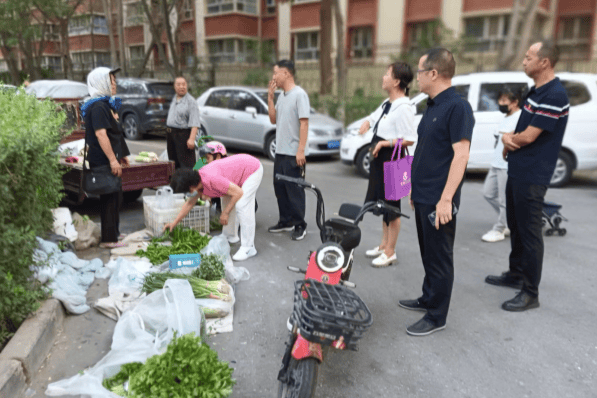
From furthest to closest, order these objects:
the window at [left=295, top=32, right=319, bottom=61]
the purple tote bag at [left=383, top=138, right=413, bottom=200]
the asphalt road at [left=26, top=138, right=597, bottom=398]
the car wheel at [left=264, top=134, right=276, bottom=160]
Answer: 1. the window at [left=295, top=32, right=319, bottom=61]
2. the car wheel at [left=264, top=134, right=276, bottom=160]
3. the purple tote bag at [left=383, top=138, right=413, bottom=200]
4. the asphalt road at [left=26, top=138, right=597, bottom=398]

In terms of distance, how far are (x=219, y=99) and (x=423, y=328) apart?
9.65 metres

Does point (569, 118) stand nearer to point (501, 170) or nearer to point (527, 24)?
point (501, 170)

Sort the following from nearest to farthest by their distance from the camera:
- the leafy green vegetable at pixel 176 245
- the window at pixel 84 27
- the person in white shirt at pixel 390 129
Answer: the person in white shirt at pixel 390 129 → the leafy green vegetable at pixel 176 245 → the window at pixel 84 27

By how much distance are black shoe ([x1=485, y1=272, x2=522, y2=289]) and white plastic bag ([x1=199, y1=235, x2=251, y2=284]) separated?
7.50ft

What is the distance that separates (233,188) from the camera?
4.44 m

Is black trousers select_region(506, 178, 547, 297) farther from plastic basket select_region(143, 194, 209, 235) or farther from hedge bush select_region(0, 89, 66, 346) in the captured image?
hedge bush select_region(0, 89, 66, 346)

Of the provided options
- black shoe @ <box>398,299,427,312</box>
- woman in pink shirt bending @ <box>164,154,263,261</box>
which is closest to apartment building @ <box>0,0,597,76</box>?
woman in pink shirt bending @ <box>164,154,263,261</box>

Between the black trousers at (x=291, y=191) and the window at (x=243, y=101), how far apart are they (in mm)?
5834

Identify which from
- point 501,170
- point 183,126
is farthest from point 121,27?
point 501,170

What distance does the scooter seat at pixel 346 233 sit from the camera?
3.03m

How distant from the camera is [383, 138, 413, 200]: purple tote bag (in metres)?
4.23

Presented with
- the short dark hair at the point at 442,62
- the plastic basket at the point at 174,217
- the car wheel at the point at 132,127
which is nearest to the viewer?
the short dark hair at the point at 442,62

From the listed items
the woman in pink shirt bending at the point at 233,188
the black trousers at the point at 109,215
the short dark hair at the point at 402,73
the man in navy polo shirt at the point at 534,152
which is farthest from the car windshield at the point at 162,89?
the man in navy polo shirt at the point at 534,152

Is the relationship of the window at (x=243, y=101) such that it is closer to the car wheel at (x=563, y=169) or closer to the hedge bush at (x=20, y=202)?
the car wheel at (x=563, y=169)
